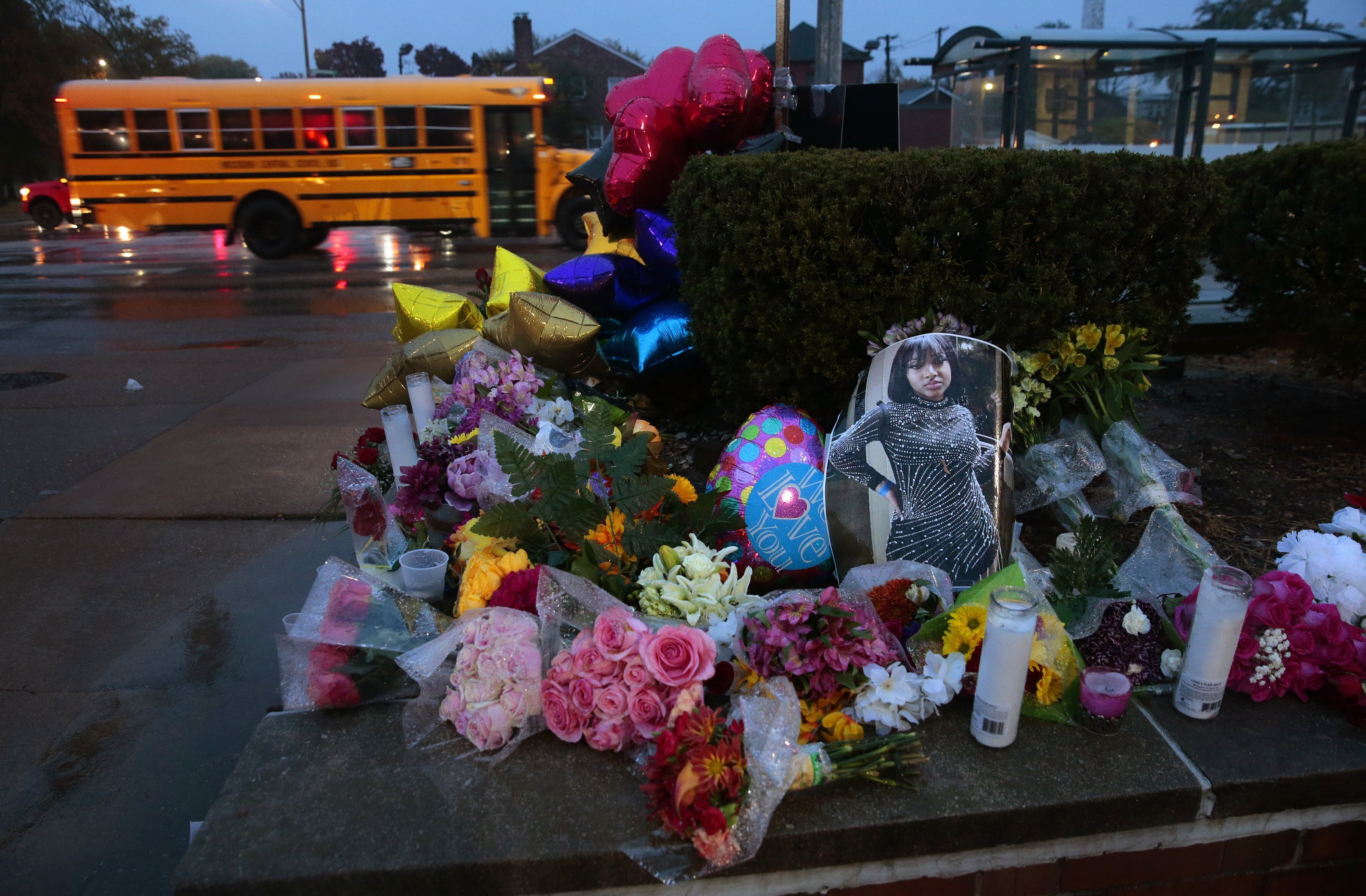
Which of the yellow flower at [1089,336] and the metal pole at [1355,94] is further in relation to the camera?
the metal pole at [1355,94]

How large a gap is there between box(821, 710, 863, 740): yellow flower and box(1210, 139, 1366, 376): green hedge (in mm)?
2722

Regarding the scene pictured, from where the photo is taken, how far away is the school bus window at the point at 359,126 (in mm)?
15164

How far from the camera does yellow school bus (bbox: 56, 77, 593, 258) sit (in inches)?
585

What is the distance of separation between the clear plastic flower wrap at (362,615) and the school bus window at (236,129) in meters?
15.6

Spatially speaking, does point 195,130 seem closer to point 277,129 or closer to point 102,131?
point 277,129

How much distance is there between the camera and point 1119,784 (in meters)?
1.68

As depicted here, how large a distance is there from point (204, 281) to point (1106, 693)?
14892 mm

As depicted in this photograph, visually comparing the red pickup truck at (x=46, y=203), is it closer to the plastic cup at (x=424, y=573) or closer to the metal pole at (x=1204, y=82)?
the metal pole at (x=1204, y=82)

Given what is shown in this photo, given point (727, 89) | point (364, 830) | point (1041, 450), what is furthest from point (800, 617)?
point (727, 89)

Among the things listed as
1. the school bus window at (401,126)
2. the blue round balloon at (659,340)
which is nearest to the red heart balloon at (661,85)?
the blue round balloon at (659,340)

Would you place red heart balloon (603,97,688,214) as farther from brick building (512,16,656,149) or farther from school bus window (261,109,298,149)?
A: brick building (512,16,656,149)

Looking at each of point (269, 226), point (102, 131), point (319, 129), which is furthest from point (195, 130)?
point (319, 129)

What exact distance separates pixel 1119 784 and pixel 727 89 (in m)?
3.34

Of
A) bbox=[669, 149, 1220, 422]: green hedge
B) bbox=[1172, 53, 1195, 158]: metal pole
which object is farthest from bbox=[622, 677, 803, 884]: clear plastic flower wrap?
bbox=[1172, 53, 1195, 158]: metal pole
